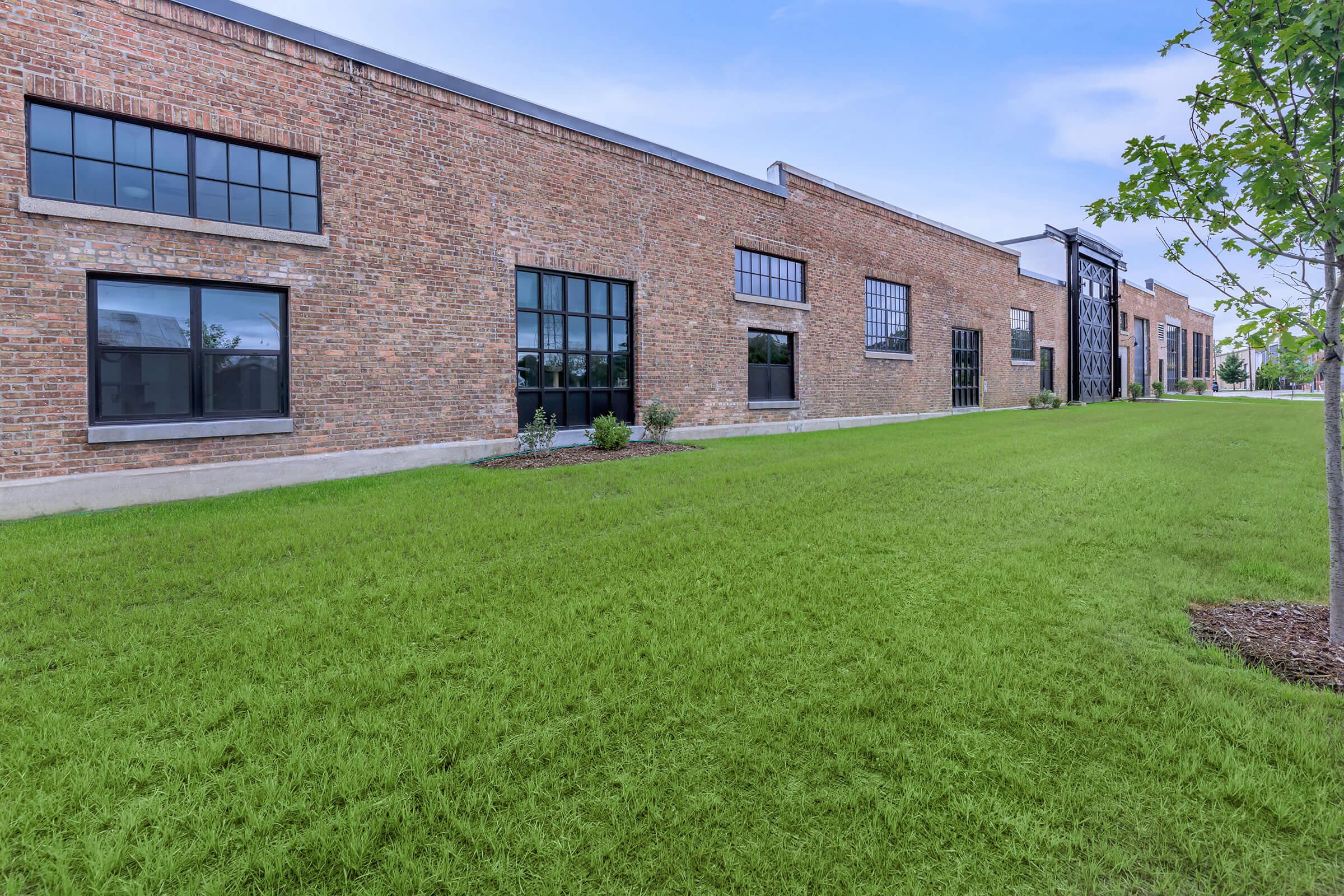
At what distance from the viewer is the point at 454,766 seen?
7.72ft

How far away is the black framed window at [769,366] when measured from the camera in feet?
53.2

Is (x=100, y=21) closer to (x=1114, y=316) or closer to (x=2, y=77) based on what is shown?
(x=2, y=77)

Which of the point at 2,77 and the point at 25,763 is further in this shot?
the point at 2,77

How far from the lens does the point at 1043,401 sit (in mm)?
27953

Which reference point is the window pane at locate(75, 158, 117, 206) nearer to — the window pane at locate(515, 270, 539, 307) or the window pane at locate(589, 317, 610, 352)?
the window pane at locate(515, 270, 539, 307)

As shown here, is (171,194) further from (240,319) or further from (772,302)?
(772,302)

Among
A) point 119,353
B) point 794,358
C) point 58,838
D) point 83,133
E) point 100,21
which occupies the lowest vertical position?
point 58,838

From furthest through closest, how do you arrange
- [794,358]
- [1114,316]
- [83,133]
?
1. [1114,316]
2. [794,358]
3. [83,133]

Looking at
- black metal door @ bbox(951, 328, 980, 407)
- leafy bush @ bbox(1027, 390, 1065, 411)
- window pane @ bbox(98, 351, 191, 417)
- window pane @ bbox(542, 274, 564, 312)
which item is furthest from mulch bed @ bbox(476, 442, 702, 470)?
leafy bush @ bbox(1027, 390, 1065, 411)

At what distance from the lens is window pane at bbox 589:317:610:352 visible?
12.7m

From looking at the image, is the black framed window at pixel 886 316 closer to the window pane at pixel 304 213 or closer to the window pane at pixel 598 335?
the window pane at pixel 598 335

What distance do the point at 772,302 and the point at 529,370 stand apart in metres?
7.59

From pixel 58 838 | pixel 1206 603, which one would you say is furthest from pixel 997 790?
pixel 58 838

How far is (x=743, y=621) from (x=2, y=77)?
10.6m
